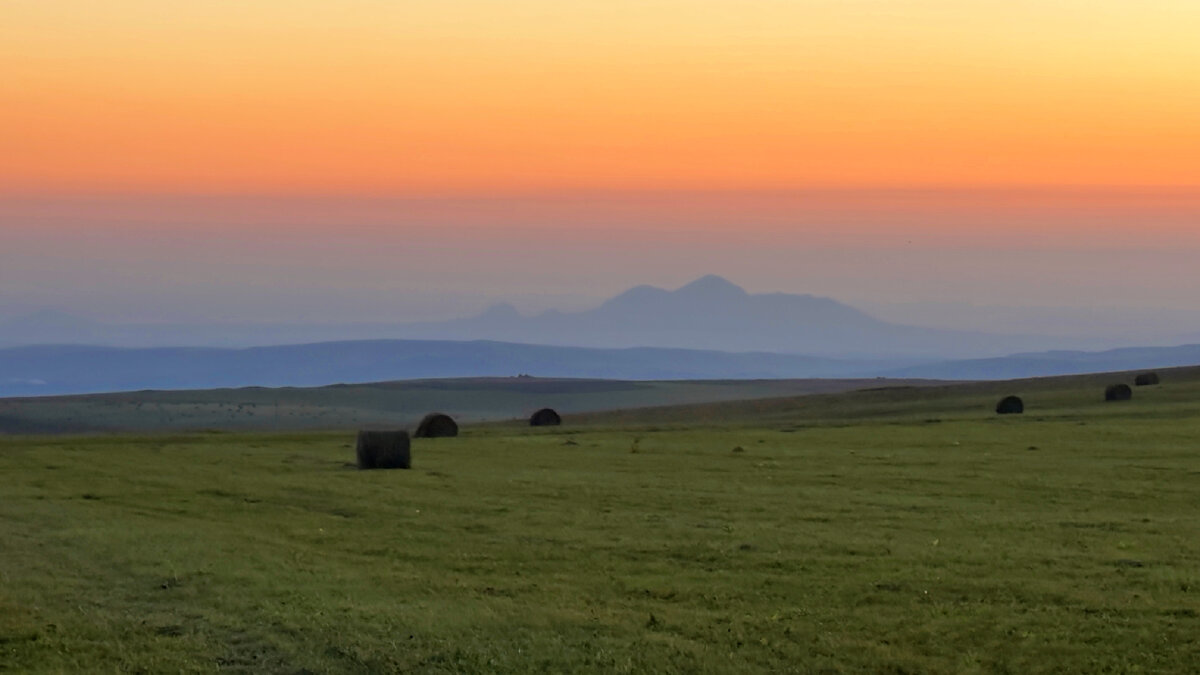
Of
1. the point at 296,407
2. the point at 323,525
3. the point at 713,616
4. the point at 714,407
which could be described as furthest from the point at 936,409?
the point at 296,407

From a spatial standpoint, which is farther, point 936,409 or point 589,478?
point 936,409

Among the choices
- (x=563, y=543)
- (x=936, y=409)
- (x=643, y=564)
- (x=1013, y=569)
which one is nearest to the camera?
(x=1013, y=569)

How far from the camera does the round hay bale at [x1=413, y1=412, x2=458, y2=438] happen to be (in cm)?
5791

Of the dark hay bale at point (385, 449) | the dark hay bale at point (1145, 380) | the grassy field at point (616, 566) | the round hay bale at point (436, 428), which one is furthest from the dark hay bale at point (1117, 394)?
the dark hay bale at point (385, 449)

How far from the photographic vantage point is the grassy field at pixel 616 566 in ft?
49.8

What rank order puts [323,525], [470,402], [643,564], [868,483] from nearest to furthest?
[643,564]
[323,525]
[868,483]
[470,402]

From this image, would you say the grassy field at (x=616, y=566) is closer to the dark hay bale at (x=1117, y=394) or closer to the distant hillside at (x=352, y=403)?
the dark hay bale at (x=1117, y=394)

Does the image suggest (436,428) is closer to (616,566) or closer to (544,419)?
(544,419)

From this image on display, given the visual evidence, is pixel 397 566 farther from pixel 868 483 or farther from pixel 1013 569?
pixel 868 483

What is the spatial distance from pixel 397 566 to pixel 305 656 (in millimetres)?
6188

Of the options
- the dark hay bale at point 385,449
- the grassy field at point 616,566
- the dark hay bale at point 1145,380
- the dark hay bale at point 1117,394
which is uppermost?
the dark hay bale at point 1145,380

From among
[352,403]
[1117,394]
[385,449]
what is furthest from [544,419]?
[352,403]

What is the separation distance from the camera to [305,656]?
14922mm

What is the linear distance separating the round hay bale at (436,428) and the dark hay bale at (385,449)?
17943 millimetres
